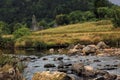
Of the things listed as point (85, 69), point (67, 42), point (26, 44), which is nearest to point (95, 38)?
point (67, 42)

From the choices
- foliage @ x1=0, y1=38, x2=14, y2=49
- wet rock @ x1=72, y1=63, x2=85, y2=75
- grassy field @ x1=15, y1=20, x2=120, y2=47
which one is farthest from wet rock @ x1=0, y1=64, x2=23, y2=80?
foliage @ x1=0, y1=38, x2=14, y2=49

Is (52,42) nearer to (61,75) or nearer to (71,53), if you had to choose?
(71,53)

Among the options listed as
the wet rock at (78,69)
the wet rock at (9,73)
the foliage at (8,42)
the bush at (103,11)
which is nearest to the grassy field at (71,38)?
the foliage at (8,42)

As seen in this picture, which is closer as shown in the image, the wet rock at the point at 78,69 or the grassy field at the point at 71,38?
the wet rock at the point at 78,69

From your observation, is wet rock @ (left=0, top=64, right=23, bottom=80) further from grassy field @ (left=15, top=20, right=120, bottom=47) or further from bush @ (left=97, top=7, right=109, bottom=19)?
bush @ (left=97, top=7, right=109, bottom=19)

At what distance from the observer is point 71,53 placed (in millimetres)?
101188

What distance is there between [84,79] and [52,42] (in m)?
83.6

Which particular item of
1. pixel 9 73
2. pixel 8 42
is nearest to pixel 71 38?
pixel 8 42

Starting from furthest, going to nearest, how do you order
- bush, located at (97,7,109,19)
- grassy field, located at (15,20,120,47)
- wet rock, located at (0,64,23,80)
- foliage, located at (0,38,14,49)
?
bush, located at (97,7,109,19) < foliage, located at (0,38,14,49) < grassy field, located at (15,20,120,47) < wet rock, located at (0,64,23,80)

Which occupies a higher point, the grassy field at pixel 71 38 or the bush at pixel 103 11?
the bush at pixel 103 11

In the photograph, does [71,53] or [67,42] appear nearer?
[71,53]

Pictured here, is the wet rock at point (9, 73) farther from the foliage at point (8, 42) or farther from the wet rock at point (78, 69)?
the foliage at point (8, 42)

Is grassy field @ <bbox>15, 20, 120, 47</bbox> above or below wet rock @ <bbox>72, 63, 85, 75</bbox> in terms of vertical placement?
below

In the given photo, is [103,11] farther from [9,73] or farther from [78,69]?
[9,73]
